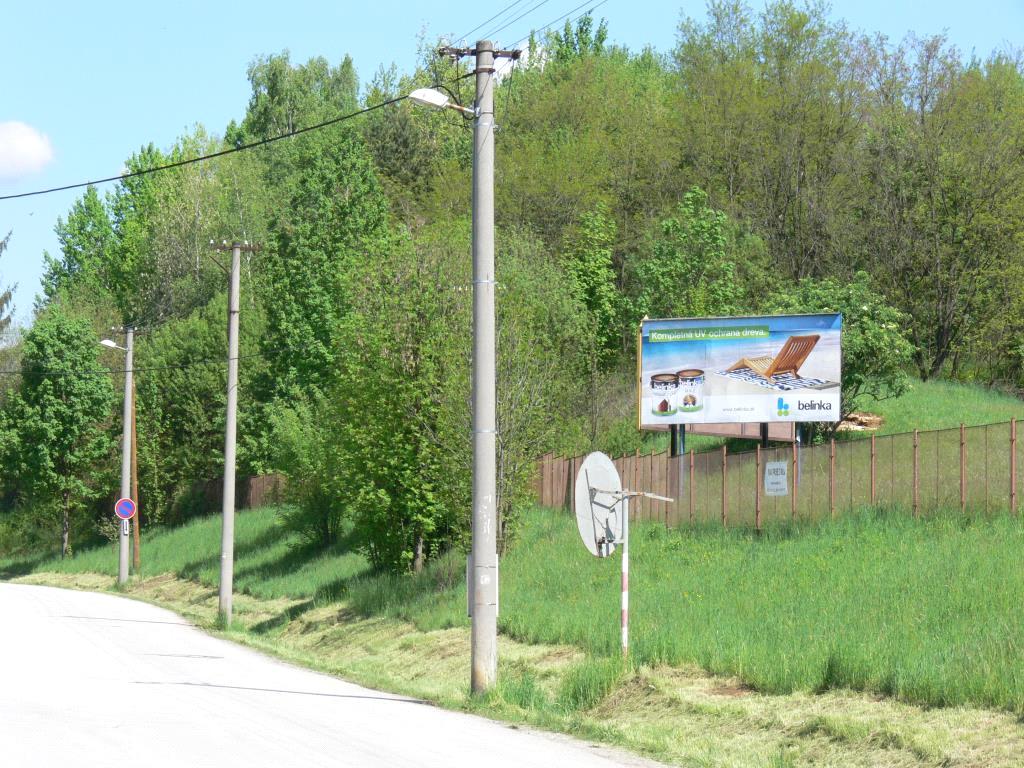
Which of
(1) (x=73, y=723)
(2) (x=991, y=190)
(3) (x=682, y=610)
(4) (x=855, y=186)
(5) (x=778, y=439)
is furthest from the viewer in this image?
(4) (x=855, y=186)

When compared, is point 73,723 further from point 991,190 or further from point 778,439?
point 991,190

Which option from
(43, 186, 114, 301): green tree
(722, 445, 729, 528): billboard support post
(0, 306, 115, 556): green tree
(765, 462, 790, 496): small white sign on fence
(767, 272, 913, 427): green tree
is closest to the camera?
(765, 462, 790, 496): small white sign on fence

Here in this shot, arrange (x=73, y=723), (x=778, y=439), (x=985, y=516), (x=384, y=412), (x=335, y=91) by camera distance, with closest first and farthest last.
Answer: (x=73, y=723)
(x=985, y=516)
(x=384, y=412)
(x=778, y=439)
(x=335, y=91)

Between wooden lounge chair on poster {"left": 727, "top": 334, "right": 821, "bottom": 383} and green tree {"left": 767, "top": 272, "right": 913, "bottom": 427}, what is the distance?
21.4 ft

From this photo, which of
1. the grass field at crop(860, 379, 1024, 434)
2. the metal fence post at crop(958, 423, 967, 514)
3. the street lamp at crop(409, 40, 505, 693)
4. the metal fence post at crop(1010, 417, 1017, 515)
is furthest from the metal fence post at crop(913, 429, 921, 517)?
the grass field at crop(860, 379, 1024, 434)

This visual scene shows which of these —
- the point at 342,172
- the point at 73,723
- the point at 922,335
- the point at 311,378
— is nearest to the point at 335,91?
the point at 342,172

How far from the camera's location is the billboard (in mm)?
32562

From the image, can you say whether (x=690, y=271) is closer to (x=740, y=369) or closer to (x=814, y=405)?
(x=740, y=369)

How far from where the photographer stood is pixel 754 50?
63.1 meters

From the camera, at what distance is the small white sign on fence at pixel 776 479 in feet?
93.3

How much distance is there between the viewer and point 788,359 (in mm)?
32750

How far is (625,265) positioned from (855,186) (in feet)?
35.9

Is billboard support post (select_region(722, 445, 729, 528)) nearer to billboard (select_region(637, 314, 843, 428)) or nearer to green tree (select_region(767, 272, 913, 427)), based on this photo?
billboard (select_region(637, 314, 843, 428))

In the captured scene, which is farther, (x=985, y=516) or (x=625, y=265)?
(x=625, y=265)
